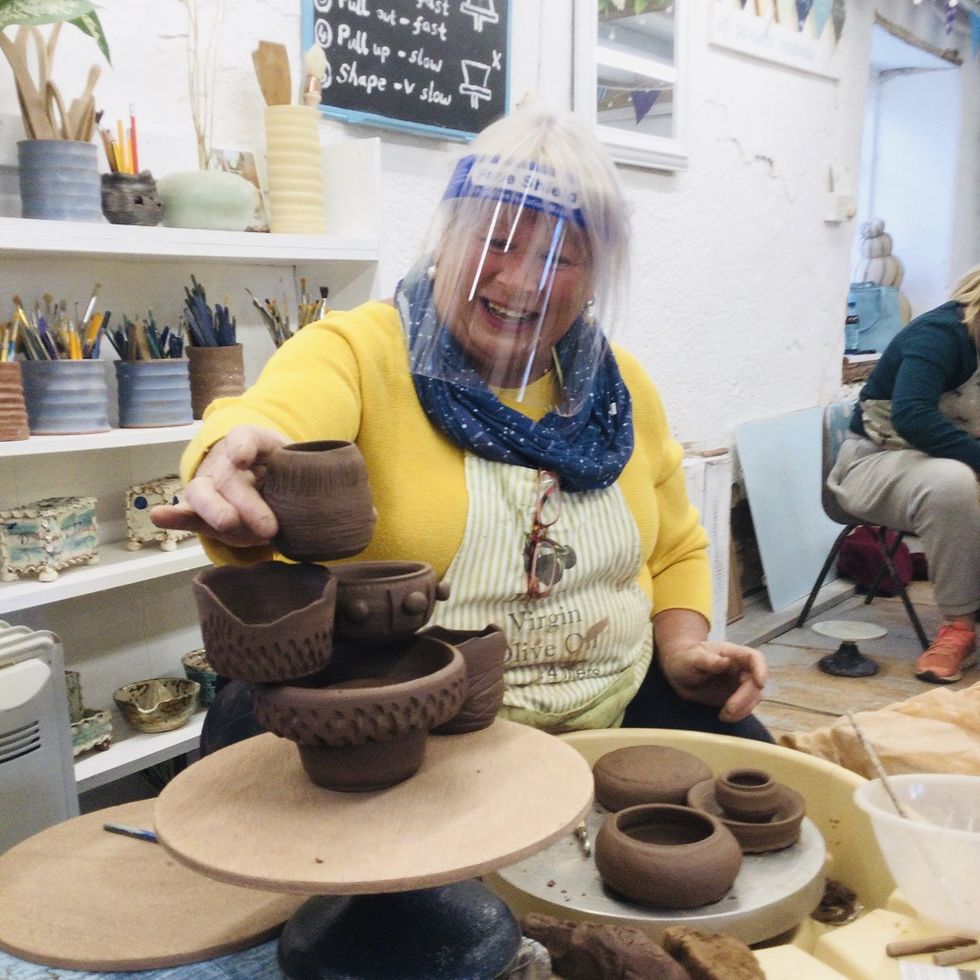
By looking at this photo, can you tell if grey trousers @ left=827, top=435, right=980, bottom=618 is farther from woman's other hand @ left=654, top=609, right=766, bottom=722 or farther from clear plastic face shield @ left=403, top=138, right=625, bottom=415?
clear plastic face shield @ left=403, top=138, right=625, bottom=415

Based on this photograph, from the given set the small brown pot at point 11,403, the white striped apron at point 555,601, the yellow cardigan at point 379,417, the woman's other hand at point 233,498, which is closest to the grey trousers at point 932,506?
the white striped apron at point 555,601

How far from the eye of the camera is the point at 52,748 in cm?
114

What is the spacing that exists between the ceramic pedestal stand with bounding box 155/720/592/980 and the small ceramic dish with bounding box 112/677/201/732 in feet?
2.95

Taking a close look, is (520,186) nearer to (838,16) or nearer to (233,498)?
(233,498)

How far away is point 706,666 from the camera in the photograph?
4.16 feet

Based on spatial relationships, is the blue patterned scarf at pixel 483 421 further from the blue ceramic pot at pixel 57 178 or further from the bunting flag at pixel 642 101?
the bunting flag at pixel 642 101

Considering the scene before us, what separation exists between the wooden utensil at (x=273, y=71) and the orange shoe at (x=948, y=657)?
237 cm

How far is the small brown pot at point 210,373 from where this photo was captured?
5.53ft

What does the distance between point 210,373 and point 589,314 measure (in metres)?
0.74

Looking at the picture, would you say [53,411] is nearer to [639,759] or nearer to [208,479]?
[208,479]

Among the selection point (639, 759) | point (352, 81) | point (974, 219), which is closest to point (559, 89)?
point (352, 81)

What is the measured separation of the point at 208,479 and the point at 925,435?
8.72 feet

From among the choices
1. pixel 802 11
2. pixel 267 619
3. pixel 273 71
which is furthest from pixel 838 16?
pixel 267 619

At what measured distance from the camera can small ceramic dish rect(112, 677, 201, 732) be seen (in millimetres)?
1680
